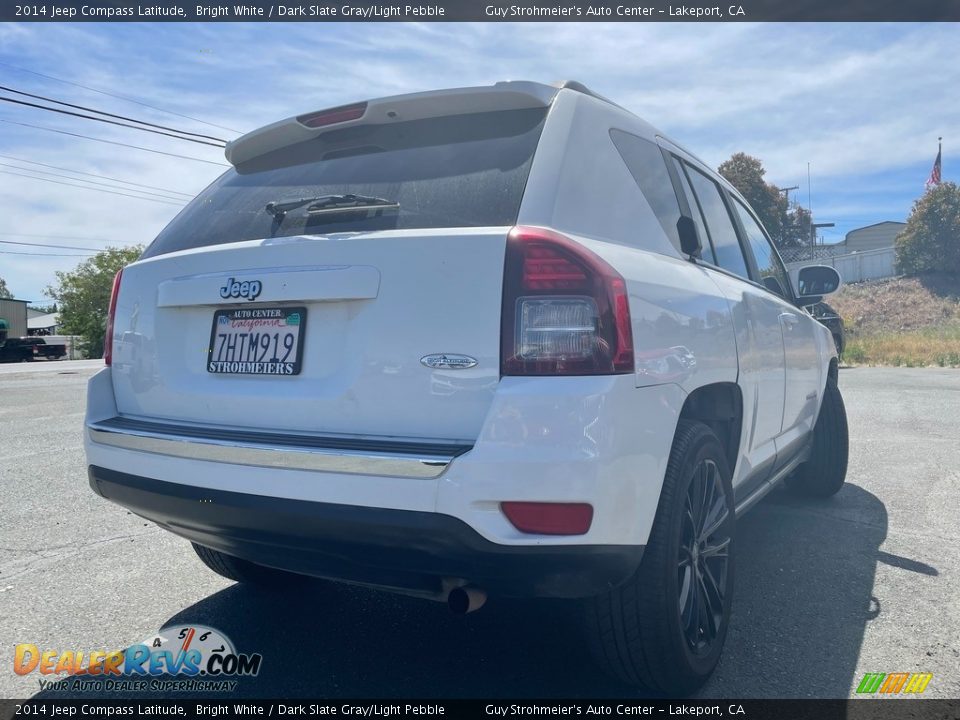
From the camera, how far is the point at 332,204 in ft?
8.21

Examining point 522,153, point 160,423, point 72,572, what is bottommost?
point 72,572

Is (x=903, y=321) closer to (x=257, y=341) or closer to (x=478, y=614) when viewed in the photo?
(x=478, y=614)

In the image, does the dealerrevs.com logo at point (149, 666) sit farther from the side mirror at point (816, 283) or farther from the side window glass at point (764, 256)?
the side mirror at point (816, 283)

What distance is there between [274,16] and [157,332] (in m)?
3.16

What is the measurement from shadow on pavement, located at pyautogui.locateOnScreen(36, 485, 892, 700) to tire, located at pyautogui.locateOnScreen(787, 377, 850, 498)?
119 cm

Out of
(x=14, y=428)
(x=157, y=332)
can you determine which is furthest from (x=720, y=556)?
(x=14, y=428)

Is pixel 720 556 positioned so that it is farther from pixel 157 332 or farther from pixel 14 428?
pixel 14 428

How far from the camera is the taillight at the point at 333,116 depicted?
271cm

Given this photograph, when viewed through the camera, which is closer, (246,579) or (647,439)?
(647,439)

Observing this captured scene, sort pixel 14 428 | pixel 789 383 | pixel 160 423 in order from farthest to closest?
pixel 14 428 < pixel 789 383 < pixel 160 423

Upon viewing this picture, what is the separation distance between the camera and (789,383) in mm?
3973

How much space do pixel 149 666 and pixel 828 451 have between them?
4124 mm

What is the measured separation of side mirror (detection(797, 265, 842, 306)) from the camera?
16.0ft

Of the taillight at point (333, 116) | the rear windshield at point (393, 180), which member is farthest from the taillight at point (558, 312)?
the taillight at point (333, 116)
